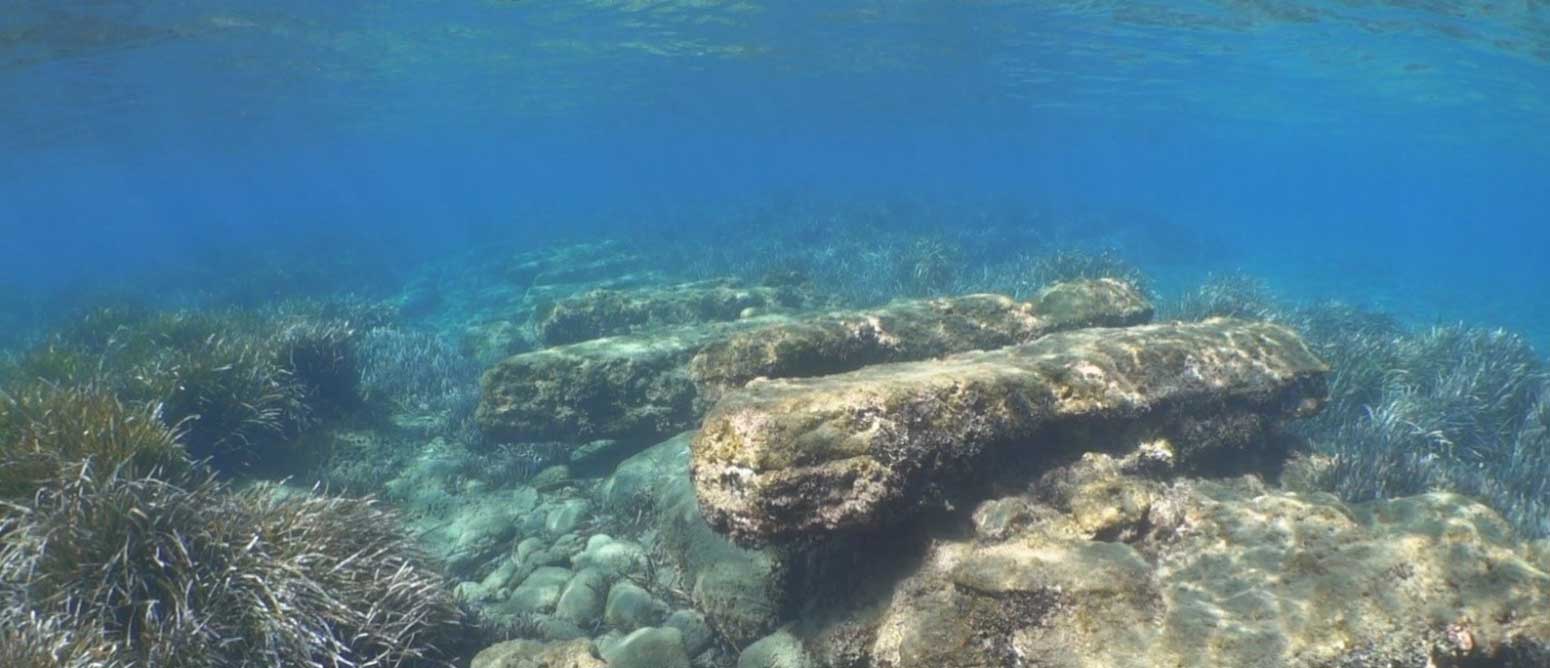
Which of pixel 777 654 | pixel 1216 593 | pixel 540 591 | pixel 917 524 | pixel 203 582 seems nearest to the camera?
pixel 1216 593

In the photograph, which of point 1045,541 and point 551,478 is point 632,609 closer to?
point 1045,541

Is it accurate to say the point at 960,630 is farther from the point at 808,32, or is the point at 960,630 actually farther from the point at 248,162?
the point at 248,162

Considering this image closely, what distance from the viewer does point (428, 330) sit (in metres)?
21.1

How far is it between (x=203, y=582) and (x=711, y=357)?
467 cm

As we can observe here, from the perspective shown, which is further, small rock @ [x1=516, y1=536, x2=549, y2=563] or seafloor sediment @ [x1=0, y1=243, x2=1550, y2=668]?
small rock @ [x1=516, y1=536, x2=549, y2=563]

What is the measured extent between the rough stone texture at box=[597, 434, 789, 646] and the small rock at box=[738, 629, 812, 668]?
32cm

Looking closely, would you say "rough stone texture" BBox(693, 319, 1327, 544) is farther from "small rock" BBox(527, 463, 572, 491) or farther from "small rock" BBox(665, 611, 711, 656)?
"small rock" BBox(527, 463, 572, 491)

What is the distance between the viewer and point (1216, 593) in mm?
4266

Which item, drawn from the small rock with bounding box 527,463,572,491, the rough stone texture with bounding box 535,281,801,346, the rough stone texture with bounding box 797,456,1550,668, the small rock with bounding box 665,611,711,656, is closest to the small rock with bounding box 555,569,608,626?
the small rock with bounding box 665,611,711,656

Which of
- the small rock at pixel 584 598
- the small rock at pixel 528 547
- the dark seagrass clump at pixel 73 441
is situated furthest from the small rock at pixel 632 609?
the dark seagrass clump at pixel 73 441

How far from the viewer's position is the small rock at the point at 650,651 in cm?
543

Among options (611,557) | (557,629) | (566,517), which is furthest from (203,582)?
(566,517)

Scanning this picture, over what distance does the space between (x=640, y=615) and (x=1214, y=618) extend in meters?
4.47

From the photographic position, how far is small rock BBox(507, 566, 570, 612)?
23.0 ft
